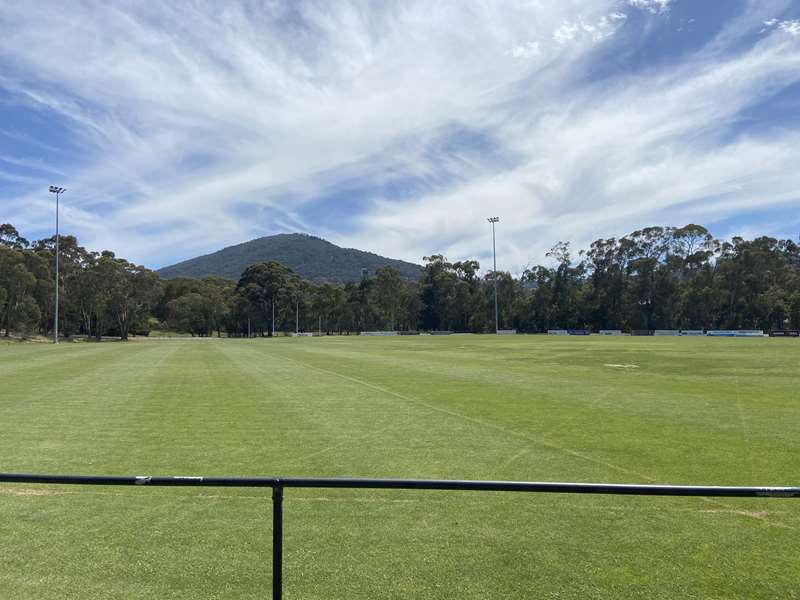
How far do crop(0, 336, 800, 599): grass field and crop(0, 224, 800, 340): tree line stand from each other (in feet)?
292

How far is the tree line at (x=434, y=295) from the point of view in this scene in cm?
9712

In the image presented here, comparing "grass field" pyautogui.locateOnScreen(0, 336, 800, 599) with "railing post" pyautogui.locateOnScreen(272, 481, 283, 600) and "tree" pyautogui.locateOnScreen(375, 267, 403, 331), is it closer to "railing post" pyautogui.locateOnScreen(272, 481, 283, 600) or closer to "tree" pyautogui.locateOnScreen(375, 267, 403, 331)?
"railing post" pyautogui.locateOnScreen(272, 481, 283, 600)

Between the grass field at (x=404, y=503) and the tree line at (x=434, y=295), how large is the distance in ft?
292

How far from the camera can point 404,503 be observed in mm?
6961

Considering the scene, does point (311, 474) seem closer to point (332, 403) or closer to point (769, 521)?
point (769, 521)

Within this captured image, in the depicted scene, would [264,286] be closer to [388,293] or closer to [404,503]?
[388,293]

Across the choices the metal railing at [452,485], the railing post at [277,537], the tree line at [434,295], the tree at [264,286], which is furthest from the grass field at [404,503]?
the tree at [264,286]

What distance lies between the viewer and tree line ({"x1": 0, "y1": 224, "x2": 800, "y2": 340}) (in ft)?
319

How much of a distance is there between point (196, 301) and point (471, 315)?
63.7m

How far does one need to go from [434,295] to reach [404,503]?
451 feet

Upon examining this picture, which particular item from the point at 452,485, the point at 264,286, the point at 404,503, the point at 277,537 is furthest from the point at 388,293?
the point at 452,485

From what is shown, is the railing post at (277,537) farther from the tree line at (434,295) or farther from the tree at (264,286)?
the tree at (264,286)

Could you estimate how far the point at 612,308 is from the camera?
120 metres

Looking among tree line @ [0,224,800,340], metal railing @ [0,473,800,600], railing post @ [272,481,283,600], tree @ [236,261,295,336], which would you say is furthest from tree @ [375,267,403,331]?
metal railing @ [0,473,800,600]
